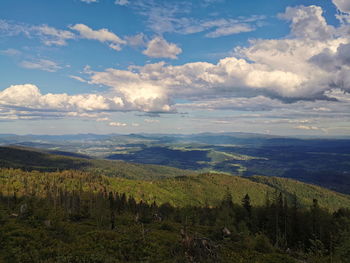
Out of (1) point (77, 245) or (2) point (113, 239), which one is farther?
(2) point (113, 239)

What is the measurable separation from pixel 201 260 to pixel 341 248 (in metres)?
12.7

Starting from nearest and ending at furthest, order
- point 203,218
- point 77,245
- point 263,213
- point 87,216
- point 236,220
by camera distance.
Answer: point 77,245
point 87,216
point 263,213
point 236,220
point 203,218

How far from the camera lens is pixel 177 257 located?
22.5 meters

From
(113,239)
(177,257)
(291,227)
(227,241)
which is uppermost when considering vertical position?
(177,257)

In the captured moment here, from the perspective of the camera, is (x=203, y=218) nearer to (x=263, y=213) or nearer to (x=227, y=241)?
(x=263, y=213)

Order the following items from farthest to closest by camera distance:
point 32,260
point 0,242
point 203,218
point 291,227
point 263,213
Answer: point 203,218 → point 263,213 → point 291,227 → point 0,242 → point 32,260

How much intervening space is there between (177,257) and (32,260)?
12.8m

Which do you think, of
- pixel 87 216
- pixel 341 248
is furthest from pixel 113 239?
pixel 87 216

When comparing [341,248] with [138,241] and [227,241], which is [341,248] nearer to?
[227,241]

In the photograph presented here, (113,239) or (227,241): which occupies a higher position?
(113,239)

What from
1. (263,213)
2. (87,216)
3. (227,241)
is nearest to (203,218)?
(263,213)

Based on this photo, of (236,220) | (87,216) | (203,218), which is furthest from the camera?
(203,218)

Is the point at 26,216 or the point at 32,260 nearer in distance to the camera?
the point at 32,260

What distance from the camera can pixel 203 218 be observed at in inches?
4616
